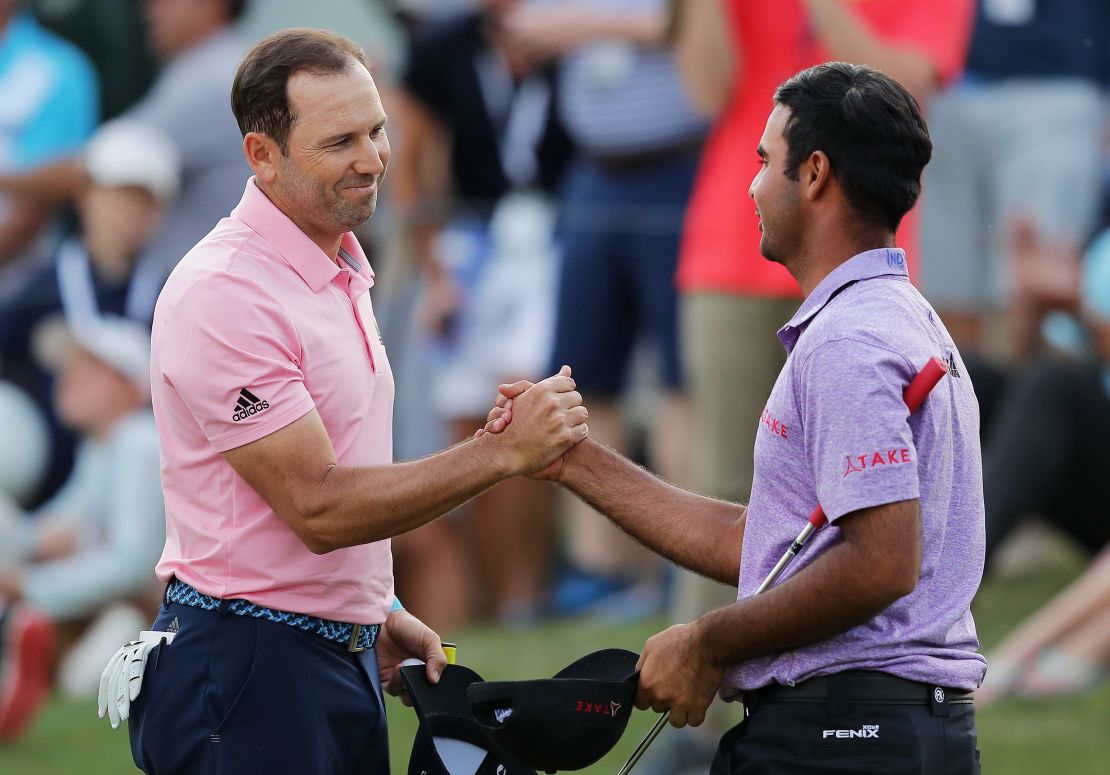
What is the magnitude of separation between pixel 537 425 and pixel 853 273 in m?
0.78

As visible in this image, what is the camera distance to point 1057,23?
837 centimetres

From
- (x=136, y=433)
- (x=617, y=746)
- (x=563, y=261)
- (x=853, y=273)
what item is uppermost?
(x=853, y=273)

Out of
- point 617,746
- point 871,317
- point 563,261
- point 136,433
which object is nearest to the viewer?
point 871,317

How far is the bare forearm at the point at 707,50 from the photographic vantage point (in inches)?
239

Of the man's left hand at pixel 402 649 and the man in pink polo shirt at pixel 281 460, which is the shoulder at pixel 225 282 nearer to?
the man in pink polo shirt at pixel 281 460

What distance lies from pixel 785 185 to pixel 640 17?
4.60 m

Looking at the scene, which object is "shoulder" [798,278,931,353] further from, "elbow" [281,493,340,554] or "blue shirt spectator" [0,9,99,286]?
"blue shirt spectator" [0,9,99,286]

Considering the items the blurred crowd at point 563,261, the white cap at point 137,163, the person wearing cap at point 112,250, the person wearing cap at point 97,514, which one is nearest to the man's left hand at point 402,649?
the blurred crowd at point 563,261

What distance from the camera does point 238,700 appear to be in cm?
359

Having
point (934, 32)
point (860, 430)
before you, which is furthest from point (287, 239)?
point (934, 32)

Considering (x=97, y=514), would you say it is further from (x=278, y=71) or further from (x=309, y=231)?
(x=278, y=71)

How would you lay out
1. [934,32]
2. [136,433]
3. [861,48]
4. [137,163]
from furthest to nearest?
1. [137,163]
2. [136,433]
3. [934,32]
4. [861,48]

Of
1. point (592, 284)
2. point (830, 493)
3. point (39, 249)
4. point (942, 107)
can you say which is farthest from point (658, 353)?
point (830, 493)

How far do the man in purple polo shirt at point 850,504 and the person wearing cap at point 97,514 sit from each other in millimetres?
4767
